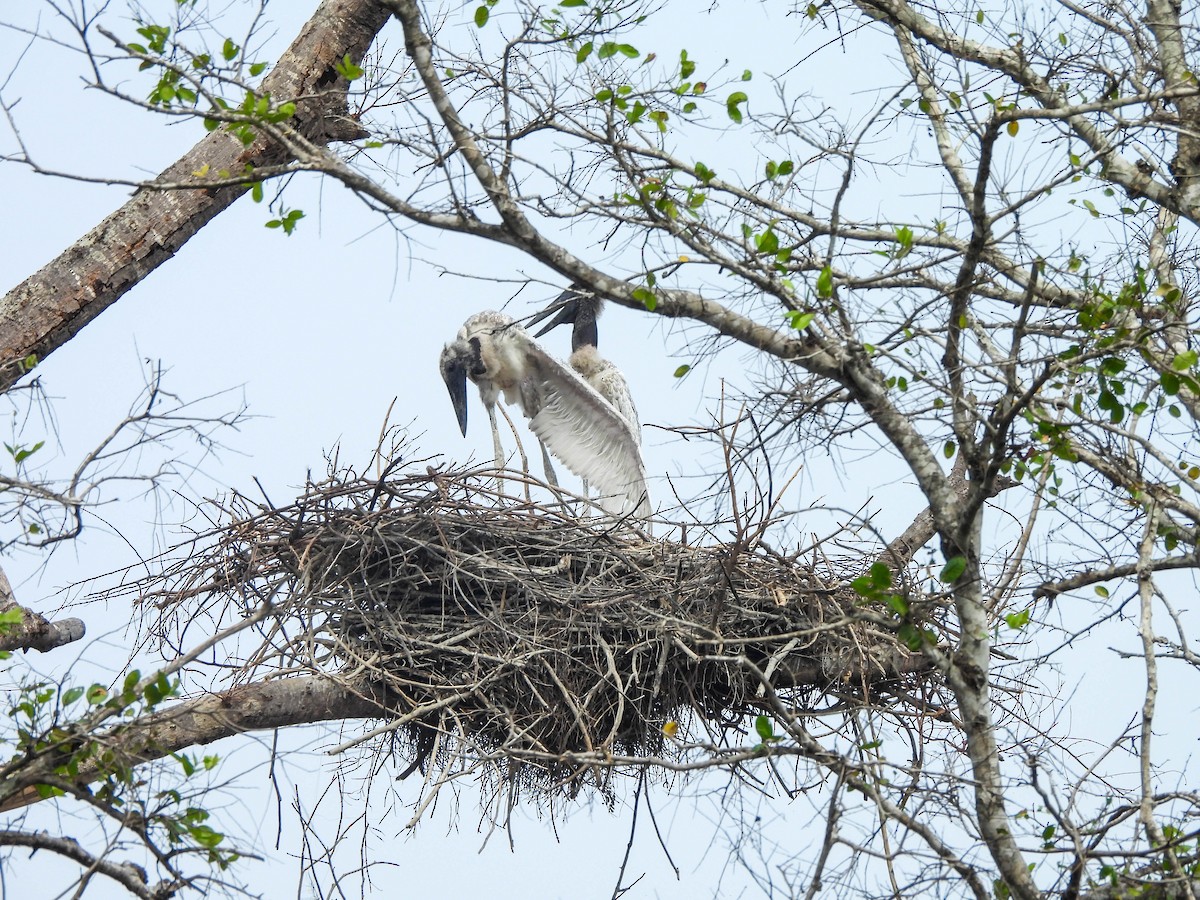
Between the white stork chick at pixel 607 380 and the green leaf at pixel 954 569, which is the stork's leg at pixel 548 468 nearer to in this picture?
the white stork chick at pixel 607 380

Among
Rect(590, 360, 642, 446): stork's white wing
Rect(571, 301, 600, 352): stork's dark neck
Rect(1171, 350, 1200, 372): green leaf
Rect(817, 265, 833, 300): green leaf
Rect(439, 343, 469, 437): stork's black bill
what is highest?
Rect(571, 301, 600, 352): stork's dark neck

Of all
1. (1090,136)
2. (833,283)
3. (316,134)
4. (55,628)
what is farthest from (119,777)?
(1090,136)

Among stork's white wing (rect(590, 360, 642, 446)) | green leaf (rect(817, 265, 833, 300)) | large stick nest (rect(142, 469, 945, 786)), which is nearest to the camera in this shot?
green leaf (rect(817, 265, 833, 300))

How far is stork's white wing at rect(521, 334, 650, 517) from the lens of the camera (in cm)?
789

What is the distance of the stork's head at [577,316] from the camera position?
9250mm

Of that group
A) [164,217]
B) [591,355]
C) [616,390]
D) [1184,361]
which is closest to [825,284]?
[1184,361]

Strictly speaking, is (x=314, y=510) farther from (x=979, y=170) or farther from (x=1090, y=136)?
(x=1090, y=136)

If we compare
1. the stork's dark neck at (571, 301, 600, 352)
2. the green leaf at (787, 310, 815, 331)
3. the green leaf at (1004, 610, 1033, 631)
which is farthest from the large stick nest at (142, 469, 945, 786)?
the stork's dark neck at (571, 301, 600, 352)

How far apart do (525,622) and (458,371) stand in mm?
2505

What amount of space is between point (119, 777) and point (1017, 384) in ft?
8.82

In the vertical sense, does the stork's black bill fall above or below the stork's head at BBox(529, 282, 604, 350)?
below

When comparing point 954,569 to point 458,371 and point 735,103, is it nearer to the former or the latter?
point 735,103

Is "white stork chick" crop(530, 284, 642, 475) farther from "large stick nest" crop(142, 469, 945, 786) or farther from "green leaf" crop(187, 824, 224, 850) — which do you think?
"green leaf" crop(187, 824, 224, 850)

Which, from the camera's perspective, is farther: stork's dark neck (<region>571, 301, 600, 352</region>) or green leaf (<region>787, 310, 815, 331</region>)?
stork's dark neck (<region>571, 301, 600, 352</region>)
